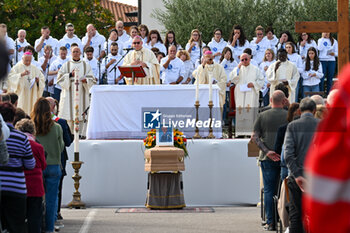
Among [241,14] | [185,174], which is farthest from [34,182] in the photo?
[241,14]

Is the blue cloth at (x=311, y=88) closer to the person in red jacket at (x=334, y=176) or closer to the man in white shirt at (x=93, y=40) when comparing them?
the man in white shirt at (x=93, y=40)

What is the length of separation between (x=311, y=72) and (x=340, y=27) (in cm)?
1467

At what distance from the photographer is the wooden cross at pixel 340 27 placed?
21.6 feet

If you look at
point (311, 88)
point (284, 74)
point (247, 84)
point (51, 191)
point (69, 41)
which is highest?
point (69, 41)

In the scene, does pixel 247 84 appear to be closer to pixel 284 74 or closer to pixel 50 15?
pixel 284 74

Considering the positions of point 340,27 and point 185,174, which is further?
point 185,174

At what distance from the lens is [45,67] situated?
21.3 metres

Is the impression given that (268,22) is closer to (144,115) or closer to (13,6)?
(144,115)

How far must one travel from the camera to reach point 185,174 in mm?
15359

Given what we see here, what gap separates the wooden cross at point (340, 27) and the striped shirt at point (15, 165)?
8.83 ft

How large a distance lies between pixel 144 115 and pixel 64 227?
523 cm

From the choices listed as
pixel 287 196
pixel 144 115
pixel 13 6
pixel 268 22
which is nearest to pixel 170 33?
pixel 144 115

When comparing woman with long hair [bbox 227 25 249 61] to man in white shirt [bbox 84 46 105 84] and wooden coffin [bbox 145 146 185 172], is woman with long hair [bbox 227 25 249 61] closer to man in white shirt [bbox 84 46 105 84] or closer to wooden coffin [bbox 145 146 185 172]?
man in white shirt [bbox 84 46 105 84]

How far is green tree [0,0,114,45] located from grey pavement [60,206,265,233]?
3227 centimetres
